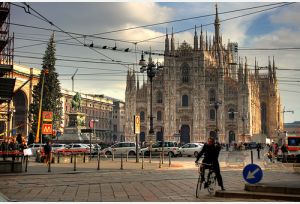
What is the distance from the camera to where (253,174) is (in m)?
9.53

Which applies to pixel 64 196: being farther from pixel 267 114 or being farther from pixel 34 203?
pixel 267 114

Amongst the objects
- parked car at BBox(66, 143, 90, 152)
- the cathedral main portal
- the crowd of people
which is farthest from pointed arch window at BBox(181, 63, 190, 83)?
the crowd of people

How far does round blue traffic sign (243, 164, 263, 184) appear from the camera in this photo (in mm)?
9492

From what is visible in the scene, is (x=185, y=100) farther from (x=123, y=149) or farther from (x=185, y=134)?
(x=123, y=149)

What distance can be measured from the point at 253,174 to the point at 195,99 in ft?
207

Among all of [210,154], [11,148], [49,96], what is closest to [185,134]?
[49,96]

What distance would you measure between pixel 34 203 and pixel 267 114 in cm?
9063

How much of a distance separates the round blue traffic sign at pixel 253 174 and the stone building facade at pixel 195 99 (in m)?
58.2

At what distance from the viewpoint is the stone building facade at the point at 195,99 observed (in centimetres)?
7012

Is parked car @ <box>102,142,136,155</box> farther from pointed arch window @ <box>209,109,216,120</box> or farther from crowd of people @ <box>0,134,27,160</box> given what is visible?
pointed arch window @ <box>209,109,216,120</box>

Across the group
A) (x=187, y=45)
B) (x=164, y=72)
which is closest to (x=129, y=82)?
(x=164, y=72)

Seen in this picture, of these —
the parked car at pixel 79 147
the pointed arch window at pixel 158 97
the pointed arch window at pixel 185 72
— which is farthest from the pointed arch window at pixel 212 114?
the parked car at pixel 79 147

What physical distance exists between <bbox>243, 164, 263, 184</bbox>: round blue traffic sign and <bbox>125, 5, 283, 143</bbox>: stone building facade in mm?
58241

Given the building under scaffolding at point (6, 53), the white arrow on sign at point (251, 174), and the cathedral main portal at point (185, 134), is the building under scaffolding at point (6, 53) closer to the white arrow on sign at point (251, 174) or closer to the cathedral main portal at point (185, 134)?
the white arrow on sign at point (251, 174)
